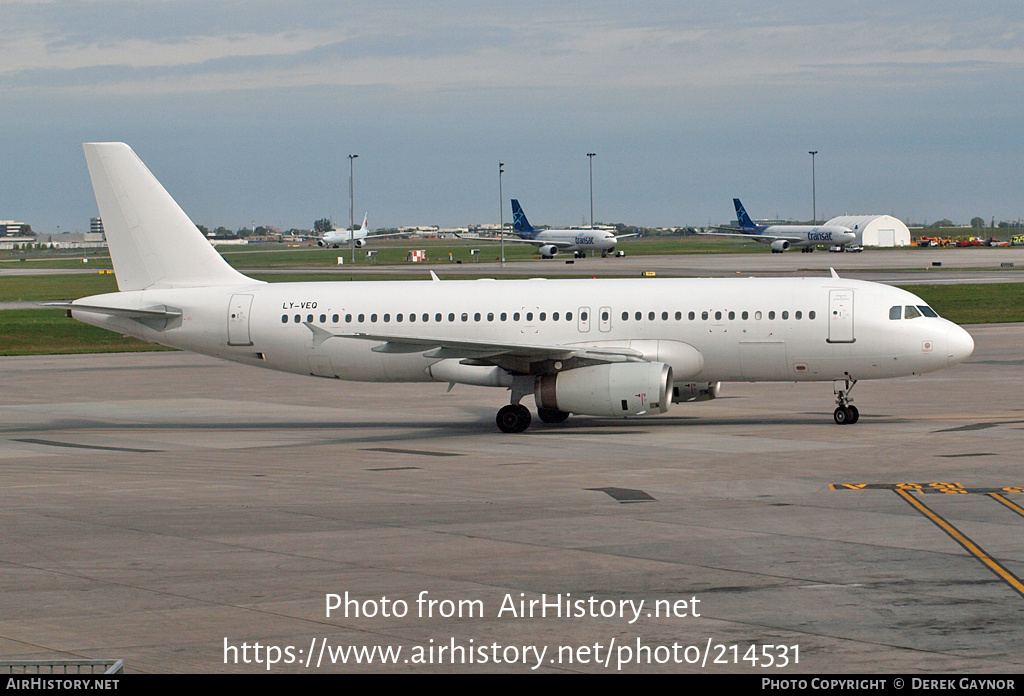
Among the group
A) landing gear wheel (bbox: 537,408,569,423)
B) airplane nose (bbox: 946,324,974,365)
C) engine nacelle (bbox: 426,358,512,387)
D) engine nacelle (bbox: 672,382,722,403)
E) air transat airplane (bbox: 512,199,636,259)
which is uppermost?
air transat airplane (bbox: 512,199,636,259)

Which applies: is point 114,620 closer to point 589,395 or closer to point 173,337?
point 589,395

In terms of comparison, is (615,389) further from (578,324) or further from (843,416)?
(843,416)

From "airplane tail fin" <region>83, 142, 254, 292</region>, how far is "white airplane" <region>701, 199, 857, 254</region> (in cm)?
13516

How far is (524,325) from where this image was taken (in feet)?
Answer: 113

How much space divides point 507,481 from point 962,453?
10121mm

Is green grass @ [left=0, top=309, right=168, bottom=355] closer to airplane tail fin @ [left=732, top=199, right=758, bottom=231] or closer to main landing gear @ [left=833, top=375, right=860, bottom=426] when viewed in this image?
main landing gear @ [left=833, top=375, right=860, bottom=426]

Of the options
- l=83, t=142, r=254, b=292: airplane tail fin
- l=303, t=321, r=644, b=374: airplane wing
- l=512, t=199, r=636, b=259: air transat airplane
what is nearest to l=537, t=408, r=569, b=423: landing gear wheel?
l=303, t=321, r=644, b=374: airplane wing

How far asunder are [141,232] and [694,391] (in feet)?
55.2

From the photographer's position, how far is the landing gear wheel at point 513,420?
3291 centimetres

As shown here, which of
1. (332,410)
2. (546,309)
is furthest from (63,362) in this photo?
(546,309)

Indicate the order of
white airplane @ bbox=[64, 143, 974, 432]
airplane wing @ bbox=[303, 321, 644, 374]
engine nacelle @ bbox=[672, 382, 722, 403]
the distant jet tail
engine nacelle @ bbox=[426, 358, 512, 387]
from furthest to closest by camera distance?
the distant jet tail, engine nacelle @ bbox=[672, 382, 722, 403], engine nacelle @ bbox=[426, 358, 512, 387], white airplane @ bbox=[64, 143, 974, 432], airplane wing @ bbox=[303, 321, 644, 374]

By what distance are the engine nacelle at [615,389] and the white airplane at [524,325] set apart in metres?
0.04

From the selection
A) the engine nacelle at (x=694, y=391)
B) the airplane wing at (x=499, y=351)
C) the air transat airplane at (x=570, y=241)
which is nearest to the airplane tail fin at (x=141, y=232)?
the airplane wing at (x=499, y=351)

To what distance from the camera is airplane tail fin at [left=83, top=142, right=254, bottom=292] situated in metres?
36.9
